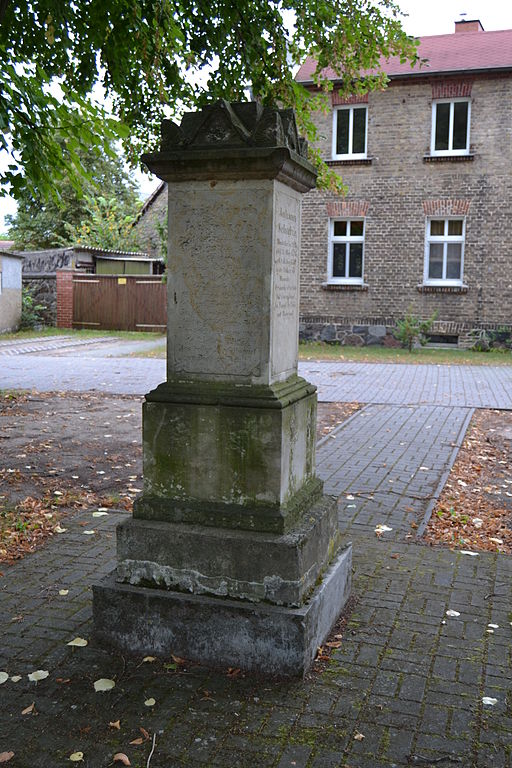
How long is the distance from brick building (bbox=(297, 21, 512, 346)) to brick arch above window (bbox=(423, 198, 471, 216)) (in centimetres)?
3

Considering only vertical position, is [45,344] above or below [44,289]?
below

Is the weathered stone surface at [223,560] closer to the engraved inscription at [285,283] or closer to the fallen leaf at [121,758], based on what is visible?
the engraved inscription at [285,283]

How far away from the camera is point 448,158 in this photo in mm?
21109

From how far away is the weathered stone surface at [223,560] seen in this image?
11.8ft

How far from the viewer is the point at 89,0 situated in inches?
304

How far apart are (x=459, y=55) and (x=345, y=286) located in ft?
24.1

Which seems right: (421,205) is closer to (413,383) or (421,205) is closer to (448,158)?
(448,158)

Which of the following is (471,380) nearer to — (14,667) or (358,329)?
(358,329)

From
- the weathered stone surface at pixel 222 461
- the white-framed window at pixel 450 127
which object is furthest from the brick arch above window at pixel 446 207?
the weathered stone surface at pixel 222 461

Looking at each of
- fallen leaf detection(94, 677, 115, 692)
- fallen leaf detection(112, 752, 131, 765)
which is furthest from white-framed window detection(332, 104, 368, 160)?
fallen leaf detection(112, 752, 131, 765)

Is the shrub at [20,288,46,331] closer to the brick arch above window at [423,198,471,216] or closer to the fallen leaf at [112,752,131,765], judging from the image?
the brick arch above window at [423,198,471,216]

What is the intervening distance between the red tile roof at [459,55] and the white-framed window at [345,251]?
4151 millimetres

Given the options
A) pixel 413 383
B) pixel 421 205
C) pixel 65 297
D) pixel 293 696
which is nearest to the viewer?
pixel 293 696

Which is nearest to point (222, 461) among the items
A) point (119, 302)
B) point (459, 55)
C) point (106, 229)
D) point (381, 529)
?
point (381, 529)
